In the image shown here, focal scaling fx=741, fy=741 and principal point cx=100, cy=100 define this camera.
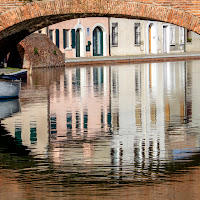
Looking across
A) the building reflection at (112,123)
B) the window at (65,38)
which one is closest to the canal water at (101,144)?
the building reflection at (112,123)

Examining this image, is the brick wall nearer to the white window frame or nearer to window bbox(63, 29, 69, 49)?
window bbox(63, 29, 69, 49)

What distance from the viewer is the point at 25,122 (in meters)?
18.9

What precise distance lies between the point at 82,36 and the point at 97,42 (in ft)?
8.10

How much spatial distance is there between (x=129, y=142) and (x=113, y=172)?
3.24m

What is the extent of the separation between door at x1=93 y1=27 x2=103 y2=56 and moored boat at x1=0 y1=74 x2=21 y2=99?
31657mm

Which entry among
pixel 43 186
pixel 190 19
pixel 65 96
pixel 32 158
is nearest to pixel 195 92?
pixel 65 96

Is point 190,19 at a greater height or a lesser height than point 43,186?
greater

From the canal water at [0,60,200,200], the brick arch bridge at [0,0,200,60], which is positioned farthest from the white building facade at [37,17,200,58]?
the brick arch bridge at [0,0,200,60]

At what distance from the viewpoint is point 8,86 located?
25312 millimetres

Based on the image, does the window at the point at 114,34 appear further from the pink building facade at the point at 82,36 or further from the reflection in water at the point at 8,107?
the reflection in water at the point at 8,107

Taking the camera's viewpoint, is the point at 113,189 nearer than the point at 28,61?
Yes

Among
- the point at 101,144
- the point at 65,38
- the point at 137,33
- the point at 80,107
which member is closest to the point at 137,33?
the point at 137,33

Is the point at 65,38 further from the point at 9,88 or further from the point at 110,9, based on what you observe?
the point at 110,9

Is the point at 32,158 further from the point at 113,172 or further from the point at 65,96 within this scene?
the point at 65,96
